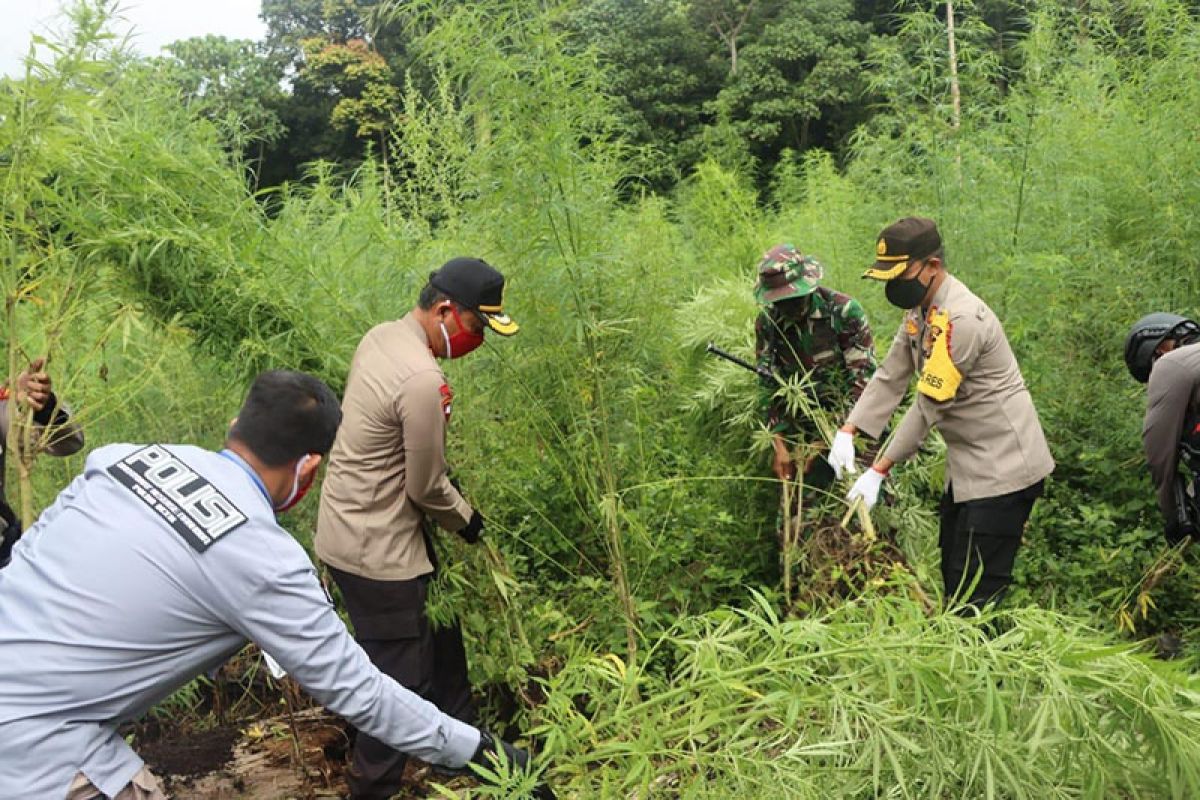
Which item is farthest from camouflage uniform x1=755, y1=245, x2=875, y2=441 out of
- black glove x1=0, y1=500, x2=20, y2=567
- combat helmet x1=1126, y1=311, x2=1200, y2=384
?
black glove x1=0, y1=500, x2=20, y2=567

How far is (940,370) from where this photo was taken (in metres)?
3.06

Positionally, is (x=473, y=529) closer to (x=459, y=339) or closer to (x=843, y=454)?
(x=459, y=339)

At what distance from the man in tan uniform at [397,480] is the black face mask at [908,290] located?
1334mm

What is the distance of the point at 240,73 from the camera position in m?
20.9

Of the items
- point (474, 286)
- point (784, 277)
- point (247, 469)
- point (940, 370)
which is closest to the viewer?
point (247, 469)

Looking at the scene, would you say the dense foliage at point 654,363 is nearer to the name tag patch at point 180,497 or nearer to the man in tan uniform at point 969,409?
the man in tan uniform at point 969,409

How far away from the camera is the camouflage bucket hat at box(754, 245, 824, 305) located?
3914 mm

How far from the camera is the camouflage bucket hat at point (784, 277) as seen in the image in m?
3.91

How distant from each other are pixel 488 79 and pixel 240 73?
20.4m

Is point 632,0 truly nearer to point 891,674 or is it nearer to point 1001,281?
point 1001,281

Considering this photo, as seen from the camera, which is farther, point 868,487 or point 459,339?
point 868,487

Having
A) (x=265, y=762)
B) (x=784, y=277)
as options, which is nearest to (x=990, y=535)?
(x=784, y=277)

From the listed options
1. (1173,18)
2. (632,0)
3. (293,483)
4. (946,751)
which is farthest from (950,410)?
(632,0)

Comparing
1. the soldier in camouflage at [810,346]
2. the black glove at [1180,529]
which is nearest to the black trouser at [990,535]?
the black glove at [1180,529]
